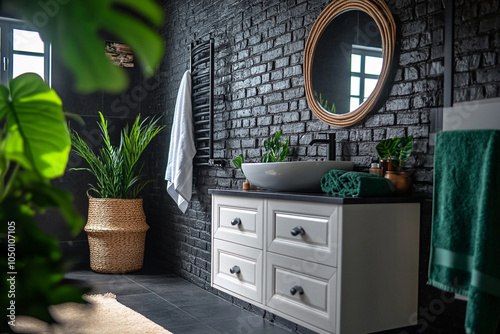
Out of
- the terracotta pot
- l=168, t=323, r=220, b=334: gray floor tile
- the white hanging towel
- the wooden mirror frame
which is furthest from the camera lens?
the white hanging towel

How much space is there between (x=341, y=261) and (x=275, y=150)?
3.47 feet

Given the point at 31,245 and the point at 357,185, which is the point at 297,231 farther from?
the point at 31,245

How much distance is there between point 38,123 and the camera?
0.60 metres

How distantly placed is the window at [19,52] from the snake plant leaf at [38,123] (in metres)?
4.16

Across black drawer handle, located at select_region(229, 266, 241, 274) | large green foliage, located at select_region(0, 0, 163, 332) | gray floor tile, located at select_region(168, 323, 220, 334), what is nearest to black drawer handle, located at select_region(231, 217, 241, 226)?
black drawer handle, located at select_region(229, 266, 241, 274)

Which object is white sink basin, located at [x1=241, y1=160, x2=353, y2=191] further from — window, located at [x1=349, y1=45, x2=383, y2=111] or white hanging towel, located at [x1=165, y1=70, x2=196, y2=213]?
white hanging towel, located at [x1=165, y1=70, x2=196, y2=213]

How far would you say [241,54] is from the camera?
3.40 metres

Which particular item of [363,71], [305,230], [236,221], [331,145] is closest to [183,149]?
[236,221]

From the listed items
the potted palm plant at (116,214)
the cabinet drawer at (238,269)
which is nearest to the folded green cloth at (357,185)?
the cabinet drawer at (238,269)

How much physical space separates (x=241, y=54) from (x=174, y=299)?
176cm

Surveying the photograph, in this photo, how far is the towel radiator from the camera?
3578 mm

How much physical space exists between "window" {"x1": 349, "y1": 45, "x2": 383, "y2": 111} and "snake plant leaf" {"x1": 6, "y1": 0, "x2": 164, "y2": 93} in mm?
2124

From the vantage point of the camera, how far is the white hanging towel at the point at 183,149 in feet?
12.4

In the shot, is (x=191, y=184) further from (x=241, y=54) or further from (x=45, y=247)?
(x=45, y=247)
